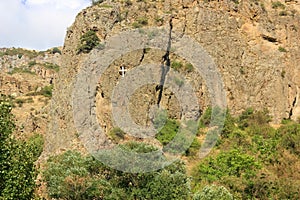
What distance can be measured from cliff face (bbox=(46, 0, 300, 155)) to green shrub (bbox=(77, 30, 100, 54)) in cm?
40

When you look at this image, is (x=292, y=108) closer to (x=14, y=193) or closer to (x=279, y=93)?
(x=279, y=93)

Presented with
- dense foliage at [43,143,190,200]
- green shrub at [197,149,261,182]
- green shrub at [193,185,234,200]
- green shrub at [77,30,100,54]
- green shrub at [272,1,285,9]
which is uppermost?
green shrub at [272,1,285,9]

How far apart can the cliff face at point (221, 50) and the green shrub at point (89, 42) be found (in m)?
0.40

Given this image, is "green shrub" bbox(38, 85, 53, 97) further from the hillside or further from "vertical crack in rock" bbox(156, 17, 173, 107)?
"vertical crack in rock" bbox(156, 17, 173, 107)

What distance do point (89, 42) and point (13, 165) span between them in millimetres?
18264

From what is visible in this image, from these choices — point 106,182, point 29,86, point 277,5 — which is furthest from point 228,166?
point 29,86

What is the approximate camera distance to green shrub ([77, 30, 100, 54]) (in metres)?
32.6

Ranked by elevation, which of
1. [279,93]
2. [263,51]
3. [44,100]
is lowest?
[44,100]

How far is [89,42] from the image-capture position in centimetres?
3275

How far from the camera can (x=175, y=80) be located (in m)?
35.2

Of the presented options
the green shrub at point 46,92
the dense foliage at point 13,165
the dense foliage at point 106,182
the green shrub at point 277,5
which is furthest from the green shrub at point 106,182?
the green shrub at point 46,92

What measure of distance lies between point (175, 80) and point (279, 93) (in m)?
9.10

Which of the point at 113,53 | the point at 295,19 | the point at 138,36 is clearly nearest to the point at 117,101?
the point at 113,53

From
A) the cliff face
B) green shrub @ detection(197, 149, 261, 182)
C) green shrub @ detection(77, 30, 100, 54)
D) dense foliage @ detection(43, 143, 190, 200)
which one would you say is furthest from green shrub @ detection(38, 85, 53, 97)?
dense foliage @ detection(43, 143, 190, 200)
